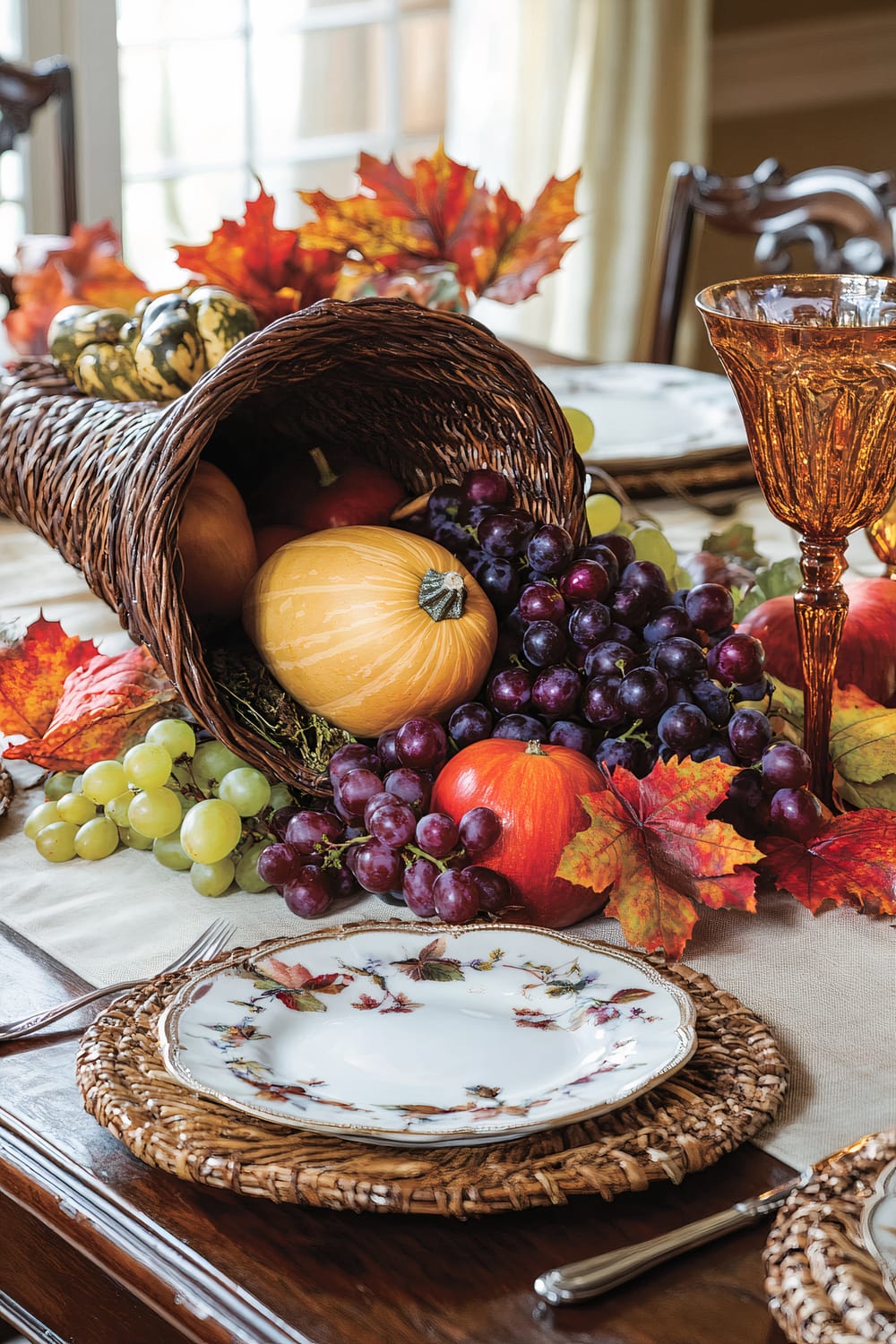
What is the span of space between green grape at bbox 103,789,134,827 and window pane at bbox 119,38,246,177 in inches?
104

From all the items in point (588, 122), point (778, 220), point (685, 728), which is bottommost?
point (685, 728)

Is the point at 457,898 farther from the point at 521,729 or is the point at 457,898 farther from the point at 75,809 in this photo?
the point at 75,809

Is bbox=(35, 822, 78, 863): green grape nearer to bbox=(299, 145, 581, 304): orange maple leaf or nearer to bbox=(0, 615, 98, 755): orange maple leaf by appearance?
bbox=(0, 615, 98, 755): orange maple leaf

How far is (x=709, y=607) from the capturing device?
2.46 ft

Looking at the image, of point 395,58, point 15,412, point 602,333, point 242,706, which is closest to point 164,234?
point 395,58

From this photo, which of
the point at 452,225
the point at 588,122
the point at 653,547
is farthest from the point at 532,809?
the point at 588,122

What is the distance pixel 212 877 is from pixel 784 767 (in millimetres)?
301

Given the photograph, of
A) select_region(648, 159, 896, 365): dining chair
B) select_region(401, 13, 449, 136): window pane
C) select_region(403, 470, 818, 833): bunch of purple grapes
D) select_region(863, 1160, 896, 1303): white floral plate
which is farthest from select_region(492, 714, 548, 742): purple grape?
select_region(401, 13, 449, 136): window pane

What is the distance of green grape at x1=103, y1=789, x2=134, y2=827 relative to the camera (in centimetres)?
77

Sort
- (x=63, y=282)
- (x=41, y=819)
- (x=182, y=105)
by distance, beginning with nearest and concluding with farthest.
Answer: (x=41, y=819) → (x=63, y=282) → (x=182, y=105)

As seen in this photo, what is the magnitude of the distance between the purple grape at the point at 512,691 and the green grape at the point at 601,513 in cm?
26

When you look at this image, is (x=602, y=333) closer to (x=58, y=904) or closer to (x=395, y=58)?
(x=395, y=58)

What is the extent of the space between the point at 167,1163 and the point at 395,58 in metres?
3.38

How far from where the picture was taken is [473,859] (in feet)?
2.23
